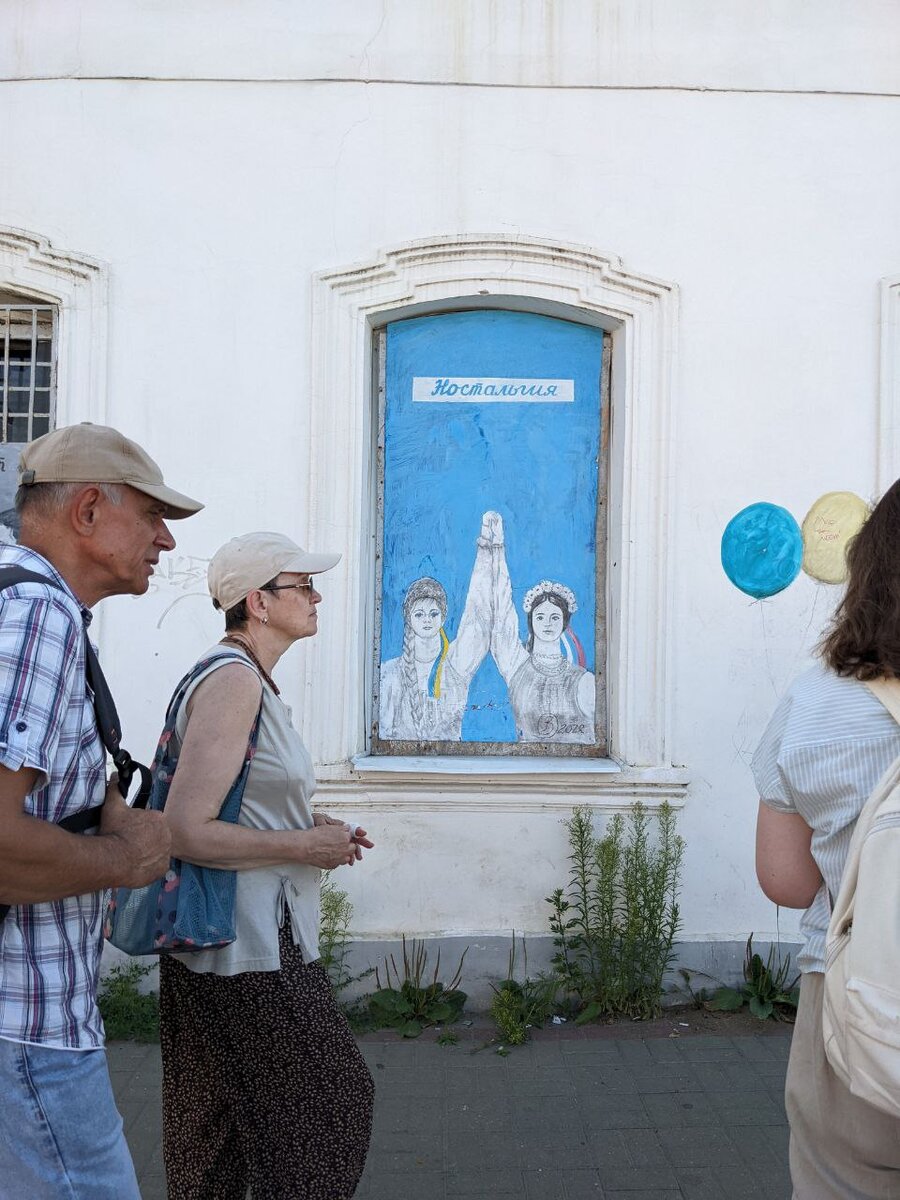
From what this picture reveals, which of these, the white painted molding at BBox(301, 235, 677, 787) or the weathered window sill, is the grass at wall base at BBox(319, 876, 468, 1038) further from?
the white painted molding at BBox(301, 235, 677, 787)

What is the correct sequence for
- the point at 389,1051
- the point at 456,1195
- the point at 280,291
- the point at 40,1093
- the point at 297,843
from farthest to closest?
the point at 280,291 < the point at 389,1051 < the point at 456,1195 < the point at 297,843 < the point at 40,1093

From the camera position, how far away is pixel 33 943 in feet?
5.55

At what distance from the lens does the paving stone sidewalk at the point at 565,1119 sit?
10.8 ft

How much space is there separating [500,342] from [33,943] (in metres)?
3.88

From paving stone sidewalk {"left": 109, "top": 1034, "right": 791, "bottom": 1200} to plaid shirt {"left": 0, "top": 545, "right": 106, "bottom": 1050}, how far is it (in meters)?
1.92

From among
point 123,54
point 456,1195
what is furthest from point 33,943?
point 123,54

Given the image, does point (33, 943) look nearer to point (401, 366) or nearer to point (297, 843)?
point (297, 843)

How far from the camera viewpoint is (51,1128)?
1.67 metres

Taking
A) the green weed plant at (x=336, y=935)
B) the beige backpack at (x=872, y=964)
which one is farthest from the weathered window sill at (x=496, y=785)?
the beige backpack at (x=872, y=964)

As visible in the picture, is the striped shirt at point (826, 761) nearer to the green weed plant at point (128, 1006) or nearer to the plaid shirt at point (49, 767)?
the plaid shirt at point (49, 767)

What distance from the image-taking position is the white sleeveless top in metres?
2.37

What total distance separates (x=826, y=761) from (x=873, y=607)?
286mm

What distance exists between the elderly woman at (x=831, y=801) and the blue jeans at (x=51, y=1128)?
1251mm
